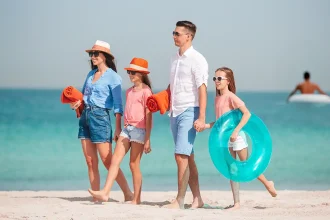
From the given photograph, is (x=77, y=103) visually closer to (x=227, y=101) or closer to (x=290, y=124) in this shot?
(x=227, y=101)

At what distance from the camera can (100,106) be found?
7.00 metres

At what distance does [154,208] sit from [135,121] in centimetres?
73

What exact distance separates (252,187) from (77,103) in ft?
12.1

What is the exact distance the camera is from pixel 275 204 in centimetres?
767

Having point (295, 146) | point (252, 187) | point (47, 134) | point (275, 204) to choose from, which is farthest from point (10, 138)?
point (275, 204)

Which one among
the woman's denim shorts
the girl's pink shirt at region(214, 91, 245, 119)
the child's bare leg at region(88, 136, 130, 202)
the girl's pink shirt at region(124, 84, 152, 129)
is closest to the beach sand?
the child's bare leg at region(88, 136, 130, 202)

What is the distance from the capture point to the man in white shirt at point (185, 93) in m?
6.56

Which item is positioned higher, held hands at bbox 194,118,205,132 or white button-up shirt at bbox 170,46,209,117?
white button-up shirt at bbox 170,46,209,117

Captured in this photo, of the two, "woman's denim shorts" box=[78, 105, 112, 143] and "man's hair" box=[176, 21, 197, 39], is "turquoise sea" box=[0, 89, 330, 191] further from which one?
"man's hair" box=[176, 21, 197, 39]

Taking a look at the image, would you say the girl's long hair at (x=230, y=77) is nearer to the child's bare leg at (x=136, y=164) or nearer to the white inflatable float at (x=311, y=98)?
→ the child's bare leg at (x=136, y=164)

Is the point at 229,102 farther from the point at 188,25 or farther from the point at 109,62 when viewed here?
the point at 109,62

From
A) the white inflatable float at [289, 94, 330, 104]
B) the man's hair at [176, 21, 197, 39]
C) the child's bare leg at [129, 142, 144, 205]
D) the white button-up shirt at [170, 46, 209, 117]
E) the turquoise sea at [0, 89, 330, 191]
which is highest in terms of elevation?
the man's hair at [176, 21, 197, 39]

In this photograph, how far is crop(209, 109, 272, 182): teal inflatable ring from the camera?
6621mm

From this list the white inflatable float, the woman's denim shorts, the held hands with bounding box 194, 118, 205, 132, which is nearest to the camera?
the held hands with bounding box 194, 118, 205, 132
